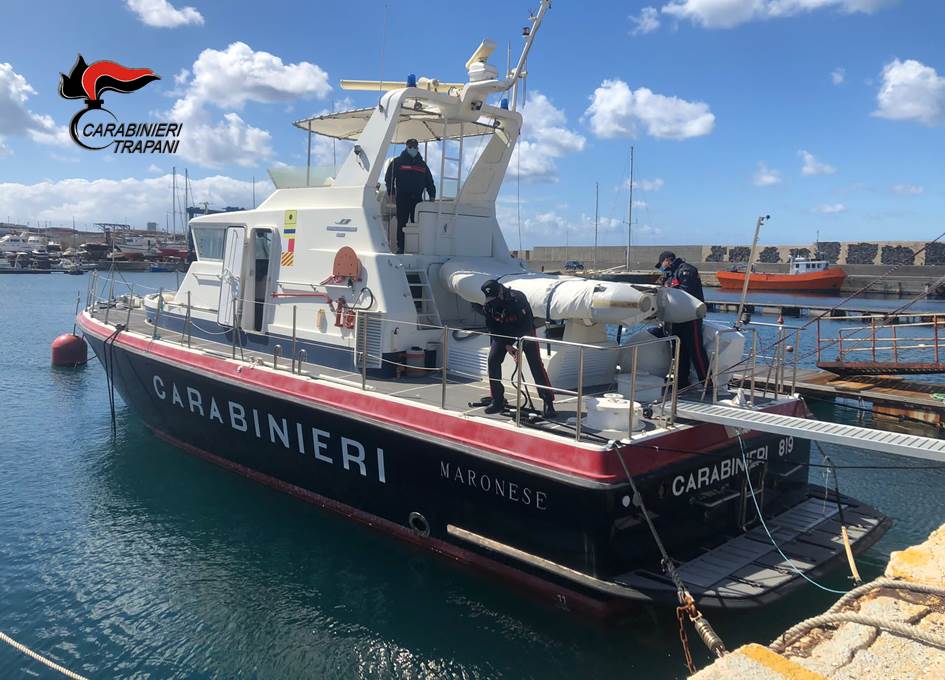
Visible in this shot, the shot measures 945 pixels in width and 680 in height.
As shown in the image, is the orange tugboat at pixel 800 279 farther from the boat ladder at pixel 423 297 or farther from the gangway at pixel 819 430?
the gangway at pixel 819 430

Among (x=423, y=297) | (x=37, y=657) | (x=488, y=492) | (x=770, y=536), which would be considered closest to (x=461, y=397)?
(x=488, y=492)

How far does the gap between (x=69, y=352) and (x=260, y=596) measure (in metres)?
14.3

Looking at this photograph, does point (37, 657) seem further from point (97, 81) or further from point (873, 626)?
point (97, 81)

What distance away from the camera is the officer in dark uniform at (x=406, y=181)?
868 cm

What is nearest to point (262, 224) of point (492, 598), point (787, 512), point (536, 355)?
point (536, 355)

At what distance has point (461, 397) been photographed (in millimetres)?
7012

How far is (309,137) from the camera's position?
9.64 m

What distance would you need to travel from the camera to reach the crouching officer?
6348mm

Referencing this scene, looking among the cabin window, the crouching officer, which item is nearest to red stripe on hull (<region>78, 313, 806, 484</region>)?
the crouching officer

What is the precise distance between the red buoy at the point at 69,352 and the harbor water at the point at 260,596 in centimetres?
870

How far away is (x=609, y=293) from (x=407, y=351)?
8.60ft

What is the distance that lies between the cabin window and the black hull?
2052 mm

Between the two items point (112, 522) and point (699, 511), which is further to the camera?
point (112, 522)

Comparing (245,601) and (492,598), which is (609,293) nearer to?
(492,598)
